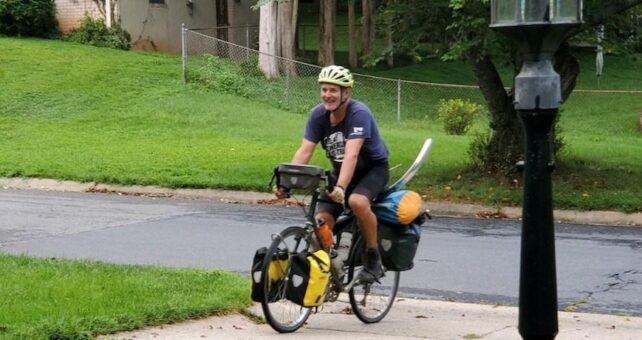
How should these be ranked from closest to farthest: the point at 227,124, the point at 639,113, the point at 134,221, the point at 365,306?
the point at 365,306 < the point at 134,221 < the point at 227,124 < the point at 639,113

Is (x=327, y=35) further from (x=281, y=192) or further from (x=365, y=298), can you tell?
(x=281, y=192)

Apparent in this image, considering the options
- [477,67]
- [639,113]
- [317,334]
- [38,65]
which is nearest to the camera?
[317,334]

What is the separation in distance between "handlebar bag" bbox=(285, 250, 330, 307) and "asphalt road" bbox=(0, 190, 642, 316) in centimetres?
218

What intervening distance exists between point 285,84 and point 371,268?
21145mm

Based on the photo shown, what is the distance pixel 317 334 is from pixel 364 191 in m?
1.05

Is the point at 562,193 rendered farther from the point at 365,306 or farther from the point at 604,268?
the point at 365,306

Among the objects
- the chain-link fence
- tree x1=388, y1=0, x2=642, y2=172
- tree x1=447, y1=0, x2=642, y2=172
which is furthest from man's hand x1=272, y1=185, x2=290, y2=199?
the chain-link fence

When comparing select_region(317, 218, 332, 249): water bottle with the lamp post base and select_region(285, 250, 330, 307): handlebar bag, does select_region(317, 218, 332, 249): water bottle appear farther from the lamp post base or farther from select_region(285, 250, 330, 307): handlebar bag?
the lamp post base

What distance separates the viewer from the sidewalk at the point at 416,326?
7078mm

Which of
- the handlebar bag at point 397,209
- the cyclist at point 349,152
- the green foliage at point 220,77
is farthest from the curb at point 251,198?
the green foliage at point 220,77

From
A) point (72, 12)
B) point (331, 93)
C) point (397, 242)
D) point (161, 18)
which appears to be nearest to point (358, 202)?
point (397, 242)

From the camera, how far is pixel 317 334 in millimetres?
7309

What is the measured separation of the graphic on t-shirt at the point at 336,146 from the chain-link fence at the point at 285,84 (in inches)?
747

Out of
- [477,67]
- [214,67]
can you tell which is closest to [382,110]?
[214,67]
